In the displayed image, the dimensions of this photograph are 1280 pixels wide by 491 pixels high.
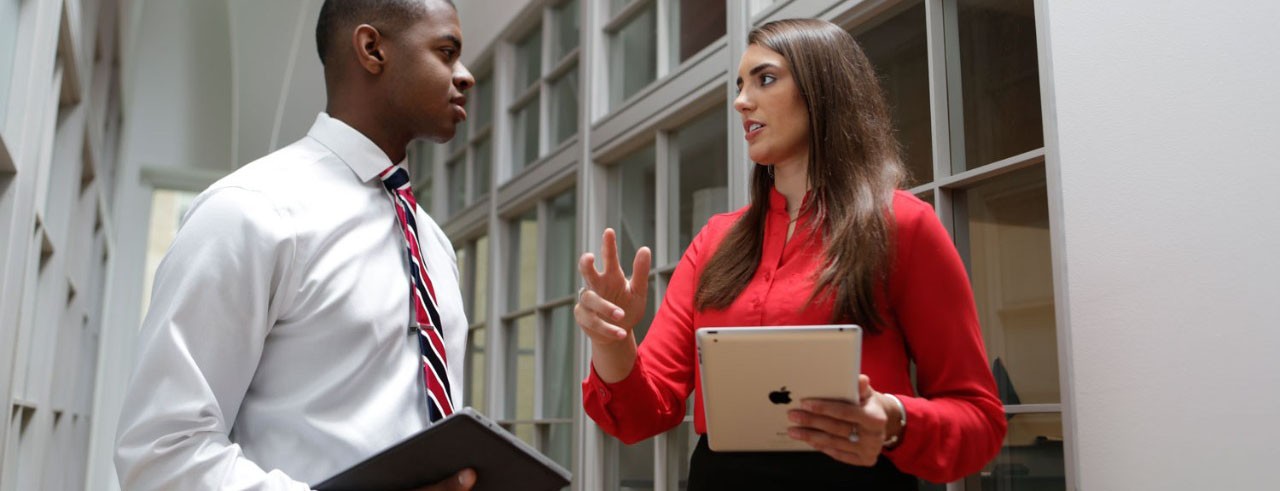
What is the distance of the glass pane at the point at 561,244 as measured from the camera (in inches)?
205

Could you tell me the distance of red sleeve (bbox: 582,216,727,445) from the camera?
64.6 inches

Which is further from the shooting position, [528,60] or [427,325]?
[528,60]

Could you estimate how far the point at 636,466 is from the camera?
4.23 meters

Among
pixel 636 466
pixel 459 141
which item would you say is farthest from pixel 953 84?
pixel 459 141

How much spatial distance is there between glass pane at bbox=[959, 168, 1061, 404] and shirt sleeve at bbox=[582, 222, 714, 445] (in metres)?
0.84

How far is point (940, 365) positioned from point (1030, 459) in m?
0.89

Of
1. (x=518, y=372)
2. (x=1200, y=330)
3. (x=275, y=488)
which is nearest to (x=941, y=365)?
(x=1200, y=330)

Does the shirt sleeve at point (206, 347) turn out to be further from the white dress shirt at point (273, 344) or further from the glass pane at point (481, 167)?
the glass pane at point (481, 167)

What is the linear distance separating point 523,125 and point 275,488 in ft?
16.2

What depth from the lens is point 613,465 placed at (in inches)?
178

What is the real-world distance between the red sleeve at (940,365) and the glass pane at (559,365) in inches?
134

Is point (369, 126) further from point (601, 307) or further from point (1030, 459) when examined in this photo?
point (1030, 459)

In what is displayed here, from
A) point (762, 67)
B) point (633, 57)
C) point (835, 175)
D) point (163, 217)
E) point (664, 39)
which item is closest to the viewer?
point (835, 175)

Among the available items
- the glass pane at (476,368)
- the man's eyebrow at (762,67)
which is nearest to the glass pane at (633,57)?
the glass pane at (476,368)
